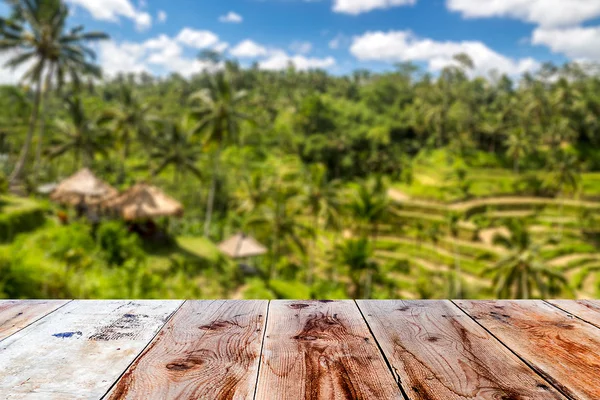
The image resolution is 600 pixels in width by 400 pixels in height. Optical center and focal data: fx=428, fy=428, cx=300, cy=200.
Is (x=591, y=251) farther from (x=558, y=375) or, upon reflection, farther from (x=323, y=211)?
(x=558, y=375)

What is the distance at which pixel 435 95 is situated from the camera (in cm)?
4128

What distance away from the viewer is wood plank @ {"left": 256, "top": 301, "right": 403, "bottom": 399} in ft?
2.37

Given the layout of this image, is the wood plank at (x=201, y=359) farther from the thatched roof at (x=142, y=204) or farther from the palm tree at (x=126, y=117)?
the palm tree at (x=126, y=117)

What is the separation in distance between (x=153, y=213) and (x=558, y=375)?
15841 millimetres

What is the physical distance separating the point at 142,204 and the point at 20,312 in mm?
15444

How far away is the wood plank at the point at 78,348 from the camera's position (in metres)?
0.73

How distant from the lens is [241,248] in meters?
16.8

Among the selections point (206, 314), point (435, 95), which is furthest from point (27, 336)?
point (435, 95)

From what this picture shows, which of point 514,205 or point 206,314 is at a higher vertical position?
point 206,314

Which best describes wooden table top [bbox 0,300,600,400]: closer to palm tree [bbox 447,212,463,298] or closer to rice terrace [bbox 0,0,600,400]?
rice terrace [bbox 0,0,600,400]

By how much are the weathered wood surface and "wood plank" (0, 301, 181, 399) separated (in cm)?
52

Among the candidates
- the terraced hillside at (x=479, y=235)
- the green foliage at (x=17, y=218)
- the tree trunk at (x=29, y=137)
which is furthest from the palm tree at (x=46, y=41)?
the terraced hillside at (x=479, y=235)

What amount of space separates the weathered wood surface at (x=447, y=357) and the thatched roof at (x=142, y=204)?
1540cm

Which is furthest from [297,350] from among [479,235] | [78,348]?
[479,235]
